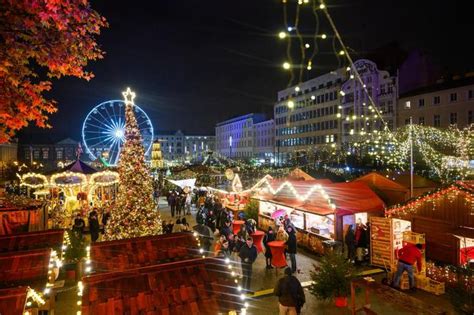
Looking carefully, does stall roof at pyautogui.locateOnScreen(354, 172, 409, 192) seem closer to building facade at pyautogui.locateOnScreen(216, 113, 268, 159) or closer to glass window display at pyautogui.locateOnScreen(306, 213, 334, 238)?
glass window display at pyautogui.locateOnScreen(306, 213, 334, 238)

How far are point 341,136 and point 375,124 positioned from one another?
839cm

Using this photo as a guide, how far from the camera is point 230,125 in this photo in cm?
9838

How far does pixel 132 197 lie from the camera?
12.1 m

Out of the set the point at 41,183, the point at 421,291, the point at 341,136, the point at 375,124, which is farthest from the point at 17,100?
the point at 341,136

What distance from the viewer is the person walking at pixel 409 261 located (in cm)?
943

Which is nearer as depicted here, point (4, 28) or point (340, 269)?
point (4, 28)

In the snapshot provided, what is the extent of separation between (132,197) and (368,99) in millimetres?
40948

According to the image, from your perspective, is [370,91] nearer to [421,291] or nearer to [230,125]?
[421,291]

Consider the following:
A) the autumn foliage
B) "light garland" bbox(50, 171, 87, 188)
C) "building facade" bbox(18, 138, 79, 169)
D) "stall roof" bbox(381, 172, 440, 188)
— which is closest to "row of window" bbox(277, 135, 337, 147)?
"stall roof" bbox(381, 172, 440, 188)

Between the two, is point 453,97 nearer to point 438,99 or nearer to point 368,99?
point 438,99

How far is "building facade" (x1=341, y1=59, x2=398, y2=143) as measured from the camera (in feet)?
→ 142

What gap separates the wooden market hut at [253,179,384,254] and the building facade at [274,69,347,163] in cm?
3704

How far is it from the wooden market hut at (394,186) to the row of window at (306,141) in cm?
4252

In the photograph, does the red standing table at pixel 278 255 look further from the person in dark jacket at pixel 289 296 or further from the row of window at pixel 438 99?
the row of window at pixel 438 99
